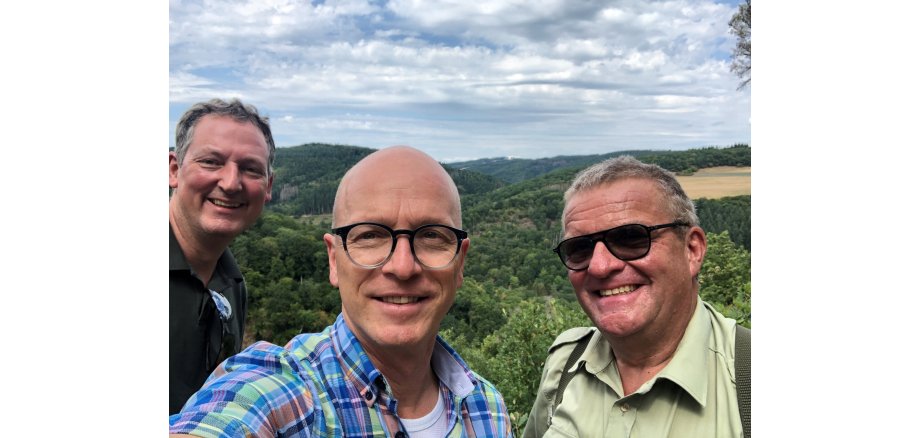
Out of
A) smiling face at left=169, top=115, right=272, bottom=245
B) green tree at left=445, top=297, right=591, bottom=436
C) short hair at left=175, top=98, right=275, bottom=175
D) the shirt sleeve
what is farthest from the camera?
green tree at left=445, top=297, right=591, bottom=436

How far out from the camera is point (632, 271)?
88.7 inches

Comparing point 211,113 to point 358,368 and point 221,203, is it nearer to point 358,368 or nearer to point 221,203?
point 221,203

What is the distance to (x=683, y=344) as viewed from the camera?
228 cm

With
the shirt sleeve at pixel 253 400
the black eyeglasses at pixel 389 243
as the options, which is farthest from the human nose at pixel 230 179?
the shirt sleeve at pixel 253 400

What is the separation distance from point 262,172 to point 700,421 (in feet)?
7.17

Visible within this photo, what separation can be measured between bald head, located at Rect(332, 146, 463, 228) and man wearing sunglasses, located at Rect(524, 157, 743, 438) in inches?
30.2

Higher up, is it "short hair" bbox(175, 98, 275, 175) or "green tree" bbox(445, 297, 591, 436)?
"short hair" bbox(175, 98, 275, 175)

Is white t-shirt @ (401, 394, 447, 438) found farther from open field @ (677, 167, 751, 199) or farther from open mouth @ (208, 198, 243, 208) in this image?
open field @ (677, 167, 751, 199)

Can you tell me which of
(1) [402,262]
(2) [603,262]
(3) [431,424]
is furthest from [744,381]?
(1) [402,262]

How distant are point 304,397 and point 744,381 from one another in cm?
158

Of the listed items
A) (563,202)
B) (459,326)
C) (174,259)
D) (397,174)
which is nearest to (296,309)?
(459,326)

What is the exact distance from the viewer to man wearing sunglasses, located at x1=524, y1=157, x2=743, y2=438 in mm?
2174

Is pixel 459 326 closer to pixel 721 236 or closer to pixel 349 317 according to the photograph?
pixel 721 236

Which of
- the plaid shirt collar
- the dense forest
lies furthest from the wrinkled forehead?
the plaid shirt collar
